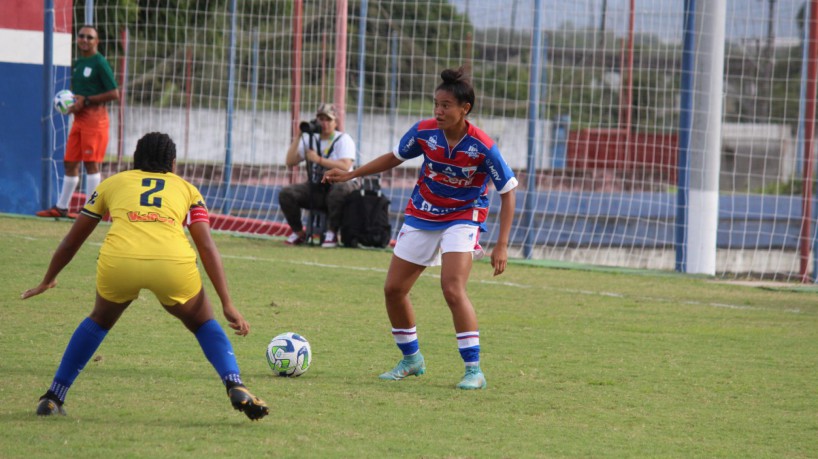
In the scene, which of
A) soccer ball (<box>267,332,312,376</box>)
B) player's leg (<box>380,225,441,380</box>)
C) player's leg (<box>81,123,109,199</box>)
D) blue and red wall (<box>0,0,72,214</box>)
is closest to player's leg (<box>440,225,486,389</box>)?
player's leg (<box>380,225,441,380</box>)

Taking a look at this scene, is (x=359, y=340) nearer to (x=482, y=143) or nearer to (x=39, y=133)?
(x=482, y=143)

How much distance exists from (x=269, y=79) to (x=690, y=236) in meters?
7.75

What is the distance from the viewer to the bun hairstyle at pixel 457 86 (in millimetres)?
6152

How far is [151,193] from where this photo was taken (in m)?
4.96

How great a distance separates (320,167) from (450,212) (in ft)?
22.5

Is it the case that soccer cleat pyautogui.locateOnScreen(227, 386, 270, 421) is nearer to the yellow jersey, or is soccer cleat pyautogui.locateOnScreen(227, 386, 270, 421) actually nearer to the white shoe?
the yellow jersey

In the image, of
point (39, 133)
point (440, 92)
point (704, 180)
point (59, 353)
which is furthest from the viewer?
point (39, 133)

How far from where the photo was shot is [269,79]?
1803cm

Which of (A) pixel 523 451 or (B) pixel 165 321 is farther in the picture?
(B) pixel 165 321

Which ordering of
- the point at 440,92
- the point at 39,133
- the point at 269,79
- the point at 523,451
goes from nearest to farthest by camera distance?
the point at 523,451 → the point at 440,92 → the point at 39,133 → the point at 269,79

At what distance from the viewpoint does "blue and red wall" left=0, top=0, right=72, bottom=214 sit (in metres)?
14.6

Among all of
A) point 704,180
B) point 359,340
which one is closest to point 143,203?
point 359,340

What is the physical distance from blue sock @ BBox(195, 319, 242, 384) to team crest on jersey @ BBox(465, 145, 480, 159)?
1.86 meters

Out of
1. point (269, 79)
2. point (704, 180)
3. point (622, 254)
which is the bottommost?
point (622, 254)
